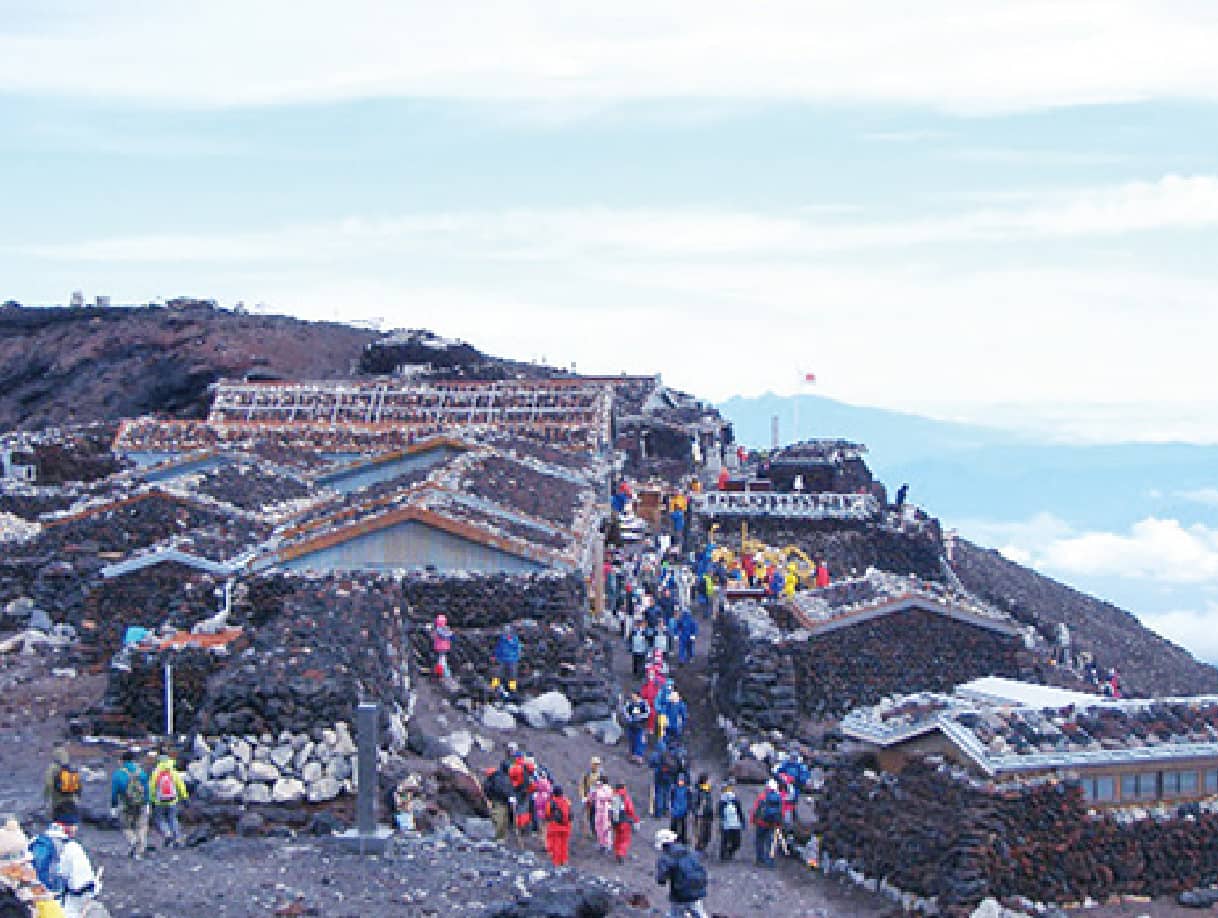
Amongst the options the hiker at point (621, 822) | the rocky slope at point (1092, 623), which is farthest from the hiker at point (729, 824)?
the rocky slope at point (1092, 623)

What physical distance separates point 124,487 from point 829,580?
16.2m

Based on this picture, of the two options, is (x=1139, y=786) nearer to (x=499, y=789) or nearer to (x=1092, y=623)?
(x=499, y=789)

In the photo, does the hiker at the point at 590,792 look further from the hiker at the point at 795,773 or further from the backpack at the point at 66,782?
the backpack at the point at 66,782

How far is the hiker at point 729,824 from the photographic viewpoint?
21422 mm

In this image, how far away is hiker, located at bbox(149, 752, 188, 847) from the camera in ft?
58.2

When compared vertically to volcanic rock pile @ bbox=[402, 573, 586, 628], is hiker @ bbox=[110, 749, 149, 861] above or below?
below

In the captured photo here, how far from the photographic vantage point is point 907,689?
29.5 metres

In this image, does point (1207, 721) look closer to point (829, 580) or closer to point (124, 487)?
point (829, 580)

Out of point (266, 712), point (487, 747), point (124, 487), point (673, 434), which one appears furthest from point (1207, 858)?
point (673, 434)

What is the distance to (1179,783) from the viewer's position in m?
20.8

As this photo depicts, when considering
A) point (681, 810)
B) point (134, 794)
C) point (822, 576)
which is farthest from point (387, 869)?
point (822, 576)

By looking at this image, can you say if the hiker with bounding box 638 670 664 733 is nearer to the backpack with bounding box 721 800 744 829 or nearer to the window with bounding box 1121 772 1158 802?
the backpack with bounding box 721 800 744 829

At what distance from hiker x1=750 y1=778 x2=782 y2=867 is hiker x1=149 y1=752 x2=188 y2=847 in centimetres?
715

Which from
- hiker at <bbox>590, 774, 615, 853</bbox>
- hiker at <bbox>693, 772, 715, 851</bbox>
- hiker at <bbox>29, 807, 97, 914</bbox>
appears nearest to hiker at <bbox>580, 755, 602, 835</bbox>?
hiker at <bbox>590, 774, 615, 853</bbox>
